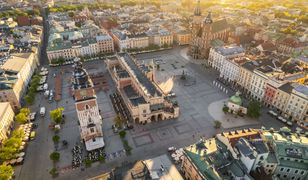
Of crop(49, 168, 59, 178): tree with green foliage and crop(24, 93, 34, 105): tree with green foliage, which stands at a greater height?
crop(24, 93, 34, 105): tree with green foliage

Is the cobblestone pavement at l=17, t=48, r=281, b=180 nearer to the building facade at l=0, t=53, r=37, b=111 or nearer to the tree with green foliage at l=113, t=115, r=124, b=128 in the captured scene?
the tree with green foliage at l=113, t=115, r=124, b=128

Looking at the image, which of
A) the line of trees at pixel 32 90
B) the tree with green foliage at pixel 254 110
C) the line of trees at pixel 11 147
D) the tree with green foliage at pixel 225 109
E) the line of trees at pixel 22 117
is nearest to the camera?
the line of trees at pixel 11 147

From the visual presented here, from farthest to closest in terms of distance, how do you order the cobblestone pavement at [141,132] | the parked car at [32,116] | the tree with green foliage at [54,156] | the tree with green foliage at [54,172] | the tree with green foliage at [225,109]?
the tree with green foliage at [225,109] → the parked car at [32,116] → the cobblestone pavement at [141,132] → the tree with green foliage at [54,156] → the tree with green foliage at [54,172]

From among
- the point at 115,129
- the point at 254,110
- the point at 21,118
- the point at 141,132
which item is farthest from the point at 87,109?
the point at 254,110

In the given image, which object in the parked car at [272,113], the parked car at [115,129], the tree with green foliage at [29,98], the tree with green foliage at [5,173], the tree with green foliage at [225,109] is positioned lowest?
the parked car at [272,113]

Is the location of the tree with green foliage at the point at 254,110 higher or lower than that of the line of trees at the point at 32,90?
lower

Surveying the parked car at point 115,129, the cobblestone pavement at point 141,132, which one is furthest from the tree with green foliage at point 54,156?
the parked car at point 115,129

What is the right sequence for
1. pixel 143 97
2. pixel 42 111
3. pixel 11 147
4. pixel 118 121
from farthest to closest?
pixel 42 111, pixel 143 97, pixel 118 121, pixel 11 147

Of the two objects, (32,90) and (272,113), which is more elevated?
(32,90)

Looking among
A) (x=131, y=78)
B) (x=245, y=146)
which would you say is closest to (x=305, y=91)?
(x=245, y=146)

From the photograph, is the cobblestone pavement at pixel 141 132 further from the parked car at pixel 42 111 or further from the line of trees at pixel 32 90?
the line of trees at pixel 32 90

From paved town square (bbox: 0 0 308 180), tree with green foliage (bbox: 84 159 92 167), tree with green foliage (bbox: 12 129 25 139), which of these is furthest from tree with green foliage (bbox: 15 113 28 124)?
tree with green foliage (bbox: 84 159 92 167)

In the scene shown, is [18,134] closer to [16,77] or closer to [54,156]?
[54,156]
